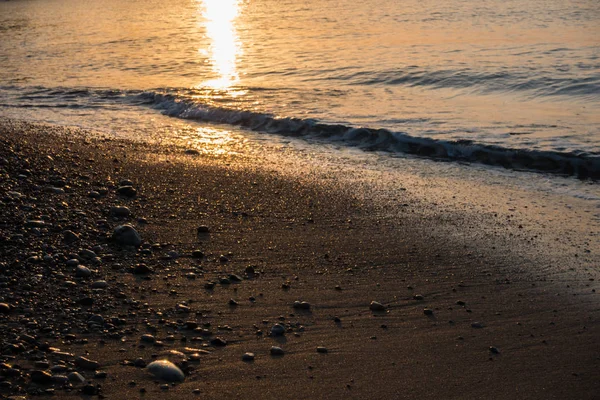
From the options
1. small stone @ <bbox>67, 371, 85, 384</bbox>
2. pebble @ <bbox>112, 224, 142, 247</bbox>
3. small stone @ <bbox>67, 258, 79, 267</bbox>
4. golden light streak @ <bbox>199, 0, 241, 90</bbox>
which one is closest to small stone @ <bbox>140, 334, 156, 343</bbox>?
small stone @ <bbox>67, 371, 85, 384</bbox>

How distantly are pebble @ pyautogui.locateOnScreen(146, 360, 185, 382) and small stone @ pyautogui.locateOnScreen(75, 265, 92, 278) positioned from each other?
47.5 inches

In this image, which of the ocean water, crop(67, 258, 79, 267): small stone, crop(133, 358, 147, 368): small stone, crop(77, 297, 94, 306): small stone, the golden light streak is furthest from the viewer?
the golden light streak

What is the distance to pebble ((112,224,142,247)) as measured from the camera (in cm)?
514

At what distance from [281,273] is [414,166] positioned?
389 cm

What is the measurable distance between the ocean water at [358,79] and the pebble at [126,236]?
4.78 metres

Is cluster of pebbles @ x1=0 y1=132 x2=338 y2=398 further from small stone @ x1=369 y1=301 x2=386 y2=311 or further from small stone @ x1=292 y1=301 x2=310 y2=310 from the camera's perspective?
small stone @ x1=369 y1=301 x2=386 y2=311

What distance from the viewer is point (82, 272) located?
177 inches

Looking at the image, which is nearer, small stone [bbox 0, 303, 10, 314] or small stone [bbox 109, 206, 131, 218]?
small stone [bbox 0, 303, 10, 314]

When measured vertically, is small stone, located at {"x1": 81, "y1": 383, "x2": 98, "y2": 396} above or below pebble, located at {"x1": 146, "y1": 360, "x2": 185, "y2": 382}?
below

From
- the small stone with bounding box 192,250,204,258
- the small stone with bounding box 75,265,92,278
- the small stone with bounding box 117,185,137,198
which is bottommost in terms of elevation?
the small stone with bounding box 75,265,92,278

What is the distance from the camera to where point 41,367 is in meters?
3.38

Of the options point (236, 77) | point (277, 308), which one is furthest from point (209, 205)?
point (236, 77)

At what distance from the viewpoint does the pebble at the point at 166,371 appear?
3438 millimetres

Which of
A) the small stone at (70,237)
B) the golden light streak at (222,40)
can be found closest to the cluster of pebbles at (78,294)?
the small stone at (70,237)
